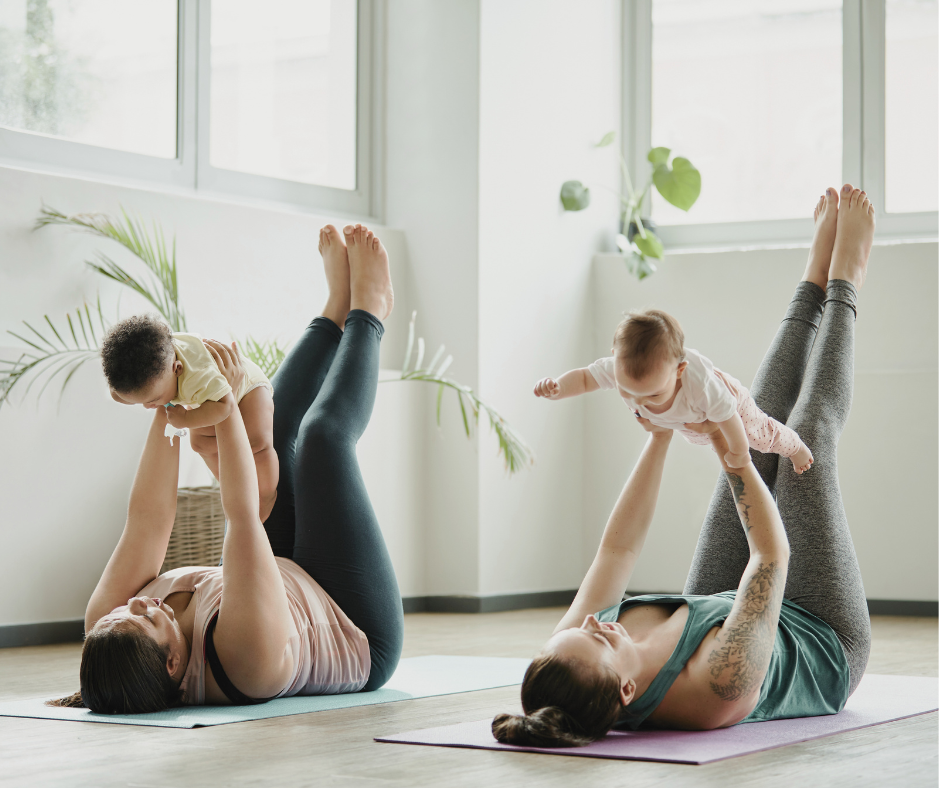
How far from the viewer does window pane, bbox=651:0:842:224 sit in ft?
17.1

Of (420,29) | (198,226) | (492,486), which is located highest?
(420,29)

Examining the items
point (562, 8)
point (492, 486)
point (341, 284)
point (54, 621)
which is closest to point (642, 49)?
point (562, 8)

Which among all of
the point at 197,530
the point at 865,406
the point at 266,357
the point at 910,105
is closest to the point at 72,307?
the point at 266,357

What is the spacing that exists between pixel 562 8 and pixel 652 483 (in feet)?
11.2

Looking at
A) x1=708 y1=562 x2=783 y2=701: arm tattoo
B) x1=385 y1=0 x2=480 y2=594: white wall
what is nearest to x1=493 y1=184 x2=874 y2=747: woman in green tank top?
x1=708 y1=562 x2=783 y2=701: arm tattoo

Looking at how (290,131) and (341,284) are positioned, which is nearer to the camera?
(341,284)

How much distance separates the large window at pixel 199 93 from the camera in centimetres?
379

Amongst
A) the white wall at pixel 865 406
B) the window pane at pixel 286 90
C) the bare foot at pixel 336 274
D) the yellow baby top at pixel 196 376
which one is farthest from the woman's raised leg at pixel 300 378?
the white wall at pixel 865 406

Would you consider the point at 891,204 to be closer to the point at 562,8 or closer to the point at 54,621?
the point at 562,8

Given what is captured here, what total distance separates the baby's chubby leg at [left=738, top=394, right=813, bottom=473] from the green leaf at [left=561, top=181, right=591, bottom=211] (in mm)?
2867

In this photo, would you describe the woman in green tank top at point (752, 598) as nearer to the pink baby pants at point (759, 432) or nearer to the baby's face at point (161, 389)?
the pink baby pants at point (759, 432)

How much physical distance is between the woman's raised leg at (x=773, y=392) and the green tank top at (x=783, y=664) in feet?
0.55

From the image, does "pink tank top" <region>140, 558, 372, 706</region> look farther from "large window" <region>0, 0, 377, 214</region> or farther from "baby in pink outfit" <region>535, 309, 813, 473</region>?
"large window" <region>0, 0, 377, 214</region>

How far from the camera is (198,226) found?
409cm
